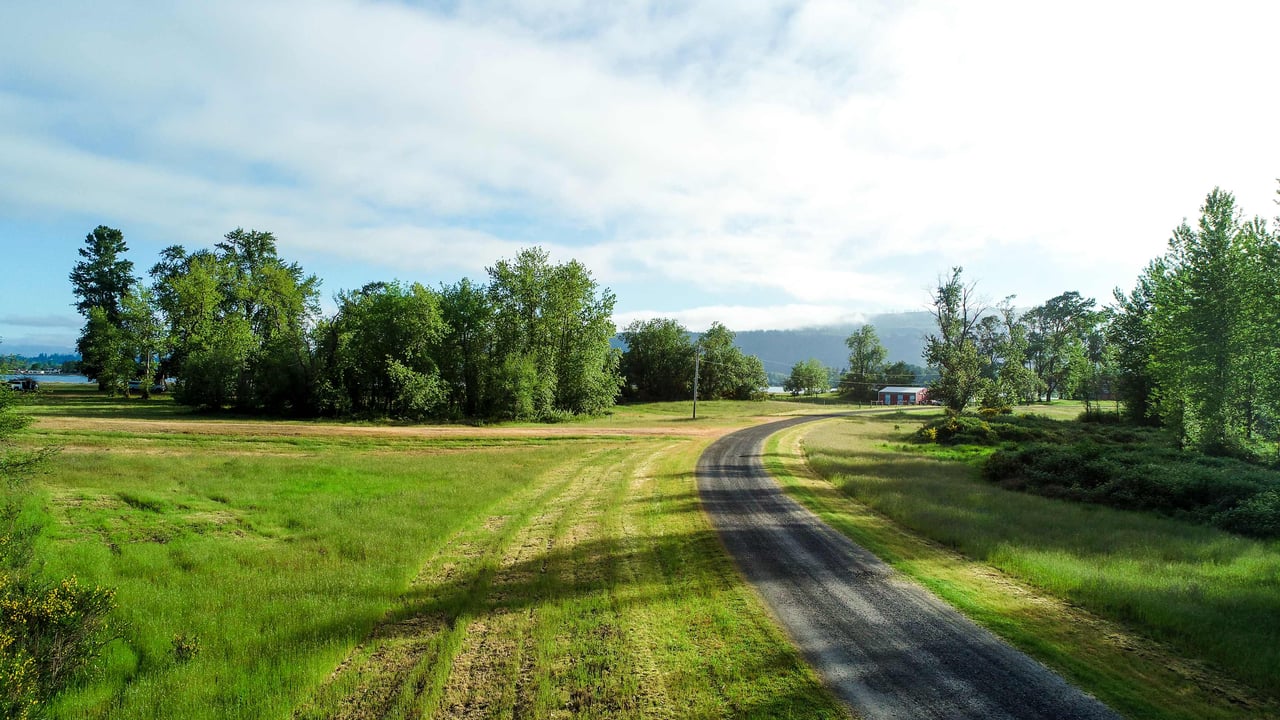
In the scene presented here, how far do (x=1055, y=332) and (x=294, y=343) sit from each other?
130701 mm

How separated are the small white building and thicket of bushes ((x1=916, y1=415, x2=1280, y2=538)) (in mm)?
93251

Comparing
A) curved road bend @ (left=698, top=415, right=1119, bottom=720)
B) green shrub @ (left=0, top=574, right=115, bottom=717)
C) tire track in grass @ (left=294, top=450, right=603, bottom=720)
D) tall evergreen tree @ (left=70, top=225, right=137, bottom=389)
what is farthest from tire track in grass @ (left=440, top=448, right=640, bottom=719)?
tall evergreen tree @ (left=70, top=225, right=137, bottom=389)

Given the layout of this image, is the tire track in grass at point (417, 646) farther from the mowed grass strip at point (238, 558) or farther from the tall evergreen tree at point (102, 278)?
the tall evergreen tree at point (102, 278)

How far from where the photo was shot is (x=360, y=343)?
49062 millimetres

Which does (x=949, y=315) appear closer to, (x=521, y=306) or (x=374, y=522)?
(x=521, y=306)

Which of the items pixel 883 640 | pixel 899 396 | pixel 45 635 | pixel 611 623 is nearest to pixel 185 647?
pixel 45 635

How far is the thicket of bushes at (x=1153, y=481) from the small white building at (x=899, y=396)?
93251 mm

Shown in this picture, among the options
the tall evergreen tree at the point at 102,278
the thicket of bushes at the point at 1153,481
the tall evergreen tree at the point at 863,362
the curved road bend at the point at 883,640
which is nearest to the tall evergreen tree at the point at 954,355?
the thicket of bushes at the point at 1153,481

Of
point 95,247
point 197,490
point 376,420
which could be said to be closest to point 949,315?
point 376,420

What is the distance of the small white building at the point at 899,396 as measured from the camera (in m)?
113

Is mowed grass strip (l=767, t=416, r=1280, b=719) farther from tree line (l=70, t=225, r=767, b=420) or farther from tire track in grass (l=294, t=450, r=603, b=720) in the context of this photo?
tree line (l=70, t=225, r=767, b=420)

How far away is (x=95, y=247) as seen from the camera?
69250mm

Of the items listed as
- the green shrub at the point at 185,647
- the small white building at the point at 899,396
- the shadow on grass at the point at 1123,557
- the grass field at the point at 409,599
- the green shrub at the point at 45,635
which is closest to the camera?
the green shrub at the point at 45,635

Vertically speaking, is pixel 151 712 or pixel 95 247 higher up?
pixel 95 247
